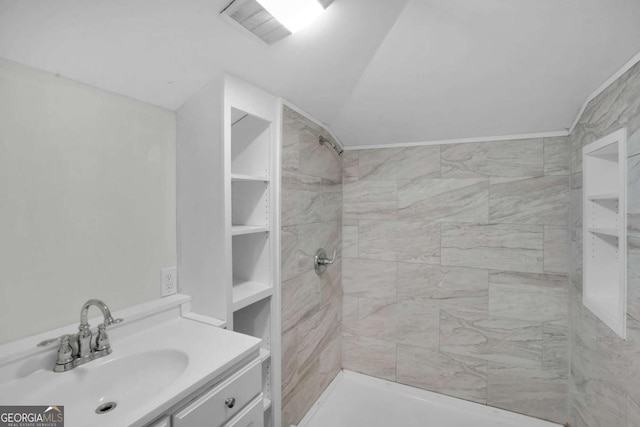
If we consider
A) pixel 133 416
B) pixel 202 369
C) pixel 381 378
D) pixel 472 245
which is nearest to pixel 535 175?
pixel 472 245

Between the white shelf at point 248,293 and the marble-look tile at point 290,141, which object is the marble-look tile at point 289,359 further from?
the marble-look tile at point 290,141

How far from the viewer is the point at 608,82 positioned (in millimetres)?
1463

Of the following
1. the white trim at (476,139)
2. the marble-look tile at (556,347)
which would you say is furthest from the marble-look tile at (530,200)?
the marble-look tile at (556,347)

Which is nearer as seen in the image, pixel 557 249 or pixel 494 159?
pixel 557 249

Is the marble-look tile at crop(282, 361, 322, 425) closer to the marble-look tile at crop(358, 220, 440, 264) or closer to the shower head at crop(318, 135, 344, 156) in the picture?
the marble-look tile at crop(358, 220, 440, 264)

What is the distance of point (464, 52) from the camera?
5.04 ft

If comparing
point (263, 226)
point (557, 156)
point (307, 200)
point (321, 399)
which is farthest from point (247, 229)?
point (557, 156)

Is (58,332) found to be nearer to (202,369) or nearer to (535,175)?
(202,369)

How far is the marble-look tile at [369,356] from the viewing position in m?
2.43

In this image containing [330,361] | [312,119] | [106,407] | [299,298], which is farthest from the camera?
[330,361]

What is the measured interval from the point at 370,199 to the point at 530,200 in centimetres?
107

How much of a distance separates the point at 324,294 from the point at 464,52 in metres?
1.72

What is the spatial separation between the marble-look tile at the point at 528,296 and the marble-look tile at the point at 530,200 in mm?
372

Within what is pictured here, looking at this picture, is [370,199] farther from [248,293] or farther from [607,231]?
[607,231]
